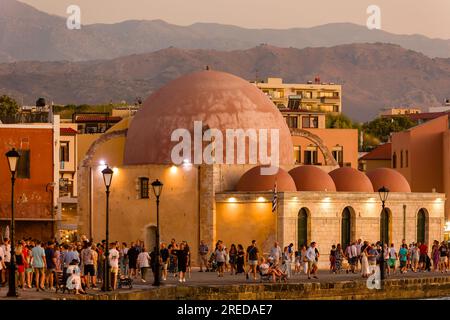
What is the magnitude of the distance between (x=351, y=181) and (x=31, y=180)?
51.8 ft

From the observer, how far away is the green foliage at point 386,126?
126 meters

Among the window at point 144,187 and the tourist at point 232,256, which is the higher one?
the window at point 144,187

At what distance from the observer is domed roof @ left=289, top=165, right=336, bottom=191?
61125mm

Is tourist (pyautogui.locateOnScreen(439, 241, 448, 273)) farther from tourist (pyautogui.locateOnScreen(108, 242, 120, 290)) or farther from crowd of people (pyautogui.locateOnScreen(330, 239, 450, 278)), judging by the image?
tourist (pyautogui.locateOnScreen(108, 242, 120, 290))

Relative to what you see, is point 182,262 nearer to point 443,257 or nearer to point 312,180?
point 312,180

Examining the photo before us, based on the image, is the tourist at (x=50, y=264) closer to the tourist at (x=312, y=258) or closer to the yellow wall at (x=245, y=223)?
the tourist at (x=312, y=258)

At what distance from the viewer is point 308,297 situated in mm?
49000

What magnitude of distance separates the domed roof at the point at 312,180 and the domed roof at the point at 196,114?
259 centimetres

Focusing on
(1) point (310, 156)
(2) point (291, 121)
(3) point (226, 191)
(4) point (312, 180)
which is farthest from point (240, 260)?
(2) point (291, 121)

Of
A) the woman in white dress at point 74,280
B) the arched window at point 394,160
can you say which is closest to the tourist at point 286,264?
the woman in white dress at point 74,280

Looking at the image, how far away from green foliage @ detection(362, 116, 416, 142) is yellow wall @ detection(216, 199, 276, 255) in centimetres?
6527

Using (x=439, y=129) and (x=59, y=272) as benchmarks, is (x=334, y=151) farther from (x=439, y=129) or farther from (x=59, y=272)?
(x=59, y=272)

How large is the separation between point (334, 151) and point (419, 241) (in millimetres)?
22543
